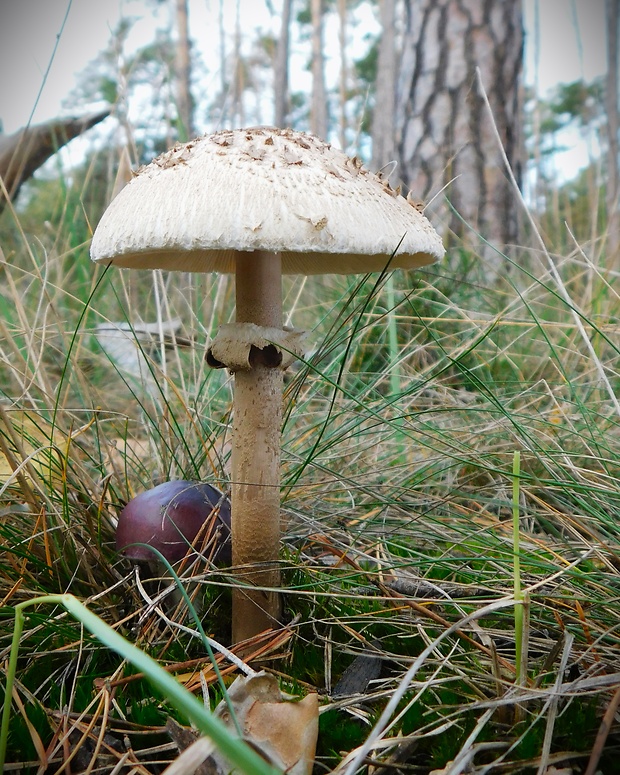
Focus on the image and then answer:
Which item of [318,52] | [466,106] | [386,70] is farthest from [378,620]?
[318,52]

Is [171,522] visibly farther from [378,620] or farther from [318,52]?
[318,52]

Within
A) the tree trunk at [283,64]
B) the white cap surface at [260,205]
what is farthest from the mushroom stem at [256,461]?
the tree trunk at [283,64]

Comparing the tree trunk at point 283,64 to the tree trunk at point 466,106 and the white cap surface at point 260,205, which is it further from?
the white cap surface at point 260,205

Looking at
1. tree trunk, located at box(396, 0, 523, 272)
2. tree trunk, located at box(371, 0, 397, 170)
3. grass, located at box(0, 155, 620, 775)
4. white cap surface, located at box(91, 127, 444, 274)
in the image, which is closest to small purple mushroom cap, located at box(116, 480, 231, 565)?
grass, located at box(0, 155, 620, 775)

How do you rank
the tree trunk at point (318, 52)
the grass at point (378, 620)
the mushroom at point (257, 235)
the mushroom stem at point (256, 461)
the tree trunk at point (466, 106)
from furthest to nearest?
the tree trunk at point (318, 52)
the tree trunk at point (466, 106)
the mushroom stem at point (256, 461)
the mushroom at point (257, 235)
the grass at point (378, 620)

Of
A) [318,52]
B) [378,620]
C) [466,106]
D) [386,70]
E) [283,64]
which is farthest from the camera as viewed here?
[318,52]

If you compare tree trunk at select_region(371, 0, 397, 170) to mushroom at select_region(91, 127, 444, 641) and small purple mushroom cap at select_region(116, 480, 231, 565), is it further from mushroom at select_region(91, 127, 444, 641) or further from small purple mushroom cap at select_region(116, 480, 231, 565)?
small purple mushroom cap at select_region(116, 480, 231, 565)
